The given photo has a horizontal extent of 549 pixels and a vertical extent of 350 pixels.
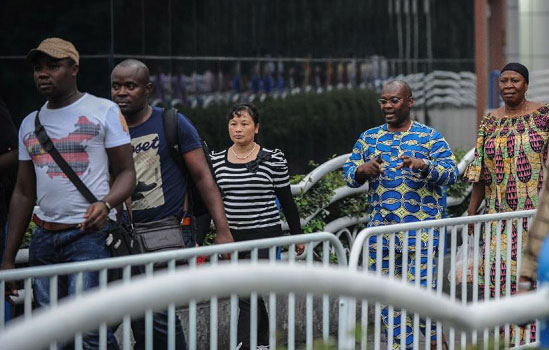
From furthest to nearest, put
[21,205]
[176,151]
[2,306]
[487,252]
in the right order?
1. [487,252]
2. [176,151]
3. [21,205]
4. [2,306]

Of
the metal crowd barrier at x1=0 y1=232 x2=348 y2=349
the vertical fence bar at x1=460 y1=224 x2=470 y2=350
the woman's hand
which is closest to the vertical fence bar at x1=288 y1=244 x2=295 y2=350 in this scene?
the metal crowd barrier at x1=0 y1=232 x2=348 y2=349

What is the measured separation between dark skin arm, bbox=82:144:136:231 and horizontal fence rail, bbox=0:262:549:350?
Result: 7.78 feet

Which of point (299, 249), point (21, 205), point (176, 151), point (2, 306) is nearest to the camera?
point (2, 306)

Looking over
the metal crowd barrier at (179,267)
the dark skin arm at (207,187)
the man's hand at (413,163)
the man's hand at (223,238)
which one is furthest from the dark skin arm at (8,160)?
the man's hand at (413,163)

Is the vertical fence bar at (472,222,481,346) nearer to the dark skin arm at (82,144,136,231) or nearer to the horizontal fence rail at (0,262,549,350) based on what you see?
the dark skin arm at (82,144,136,231)

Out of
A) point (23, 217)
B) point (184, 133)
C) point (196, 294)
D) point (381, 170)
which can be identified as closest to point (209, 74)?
point (381, 170)

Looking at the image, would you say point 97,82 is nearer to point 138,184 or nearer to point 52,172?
point 138,184

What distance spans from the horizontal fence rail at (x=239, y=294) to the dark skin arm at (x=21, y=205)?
271 centimetres

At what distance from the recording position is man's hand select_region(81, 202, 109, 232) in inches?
230

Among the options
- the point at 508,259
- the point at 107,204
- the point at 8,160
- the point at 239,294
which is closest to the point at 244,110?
the point at 508,259

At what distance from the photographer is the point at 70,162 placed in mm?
5910

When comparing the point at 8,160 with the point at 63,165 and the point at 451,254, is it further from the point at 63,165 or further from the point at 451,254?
the point at 451,254

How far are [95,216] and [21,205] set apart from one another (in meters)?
0.53

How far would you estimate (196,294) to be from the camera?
10.6 feet
